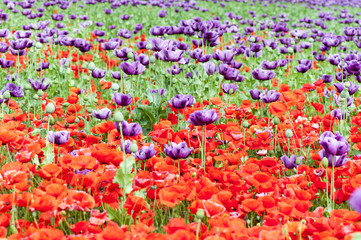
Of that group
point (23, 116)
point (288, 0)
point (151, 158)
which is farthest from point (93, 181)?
point (288, 0)

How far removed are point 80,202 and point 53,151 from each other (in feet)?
2.14

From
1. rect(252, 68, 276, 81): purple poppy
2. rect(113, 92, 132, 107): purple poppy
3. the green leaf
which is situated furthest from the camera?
rect(252, 68, 276, 81): purple poppy

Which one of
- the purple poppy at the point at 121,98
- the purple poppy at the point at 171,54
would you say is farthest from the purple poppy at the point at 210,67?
the purple poppy at the point at 121,98

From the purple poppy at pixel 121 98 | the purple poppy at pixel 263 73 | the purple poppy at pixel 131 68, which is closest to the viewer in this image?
the purple poppy at pixel 121 98

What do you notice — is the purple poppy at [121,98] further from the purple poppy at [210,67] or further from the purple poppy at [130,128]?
the purple poppy at [210,67]

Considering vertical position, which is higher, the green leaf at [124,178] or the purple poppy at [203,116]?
the purple poppy at [203,116]

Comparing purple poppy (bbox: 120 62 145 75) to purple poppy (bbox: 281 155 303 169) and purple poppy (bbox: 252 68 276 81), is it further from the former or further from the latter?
purple poppy (bbox: 281 155 303 169)

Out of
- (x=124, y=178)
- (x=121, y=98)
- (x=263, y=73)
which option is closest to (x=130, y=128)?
(x=124, y=178)

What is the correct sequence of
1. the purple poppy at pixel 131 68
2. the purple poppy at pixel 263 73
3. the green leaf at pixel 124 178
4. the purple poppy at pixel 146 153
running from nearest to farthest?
the green leaf at pixel 124 178 → the purple poppy at pixel 146 153 → the purple poppy at pixel 131 68 → the purple poppy at pixel 263 73

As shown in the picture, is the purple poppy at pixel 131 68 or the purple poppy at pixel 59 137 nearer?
the purple poppy at pixel 59 137

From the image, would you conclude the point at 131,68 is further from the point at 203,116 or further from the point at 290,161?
the point at 290,161

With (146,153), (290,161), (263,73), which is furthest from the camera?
(263,73)

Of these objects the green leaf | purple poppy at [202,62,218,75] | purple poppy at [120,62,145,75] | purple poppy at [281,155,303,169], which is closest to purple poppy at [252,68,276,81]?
purple poppy at [202,62,218,75]

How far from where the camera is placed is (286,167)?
2.28 metres
